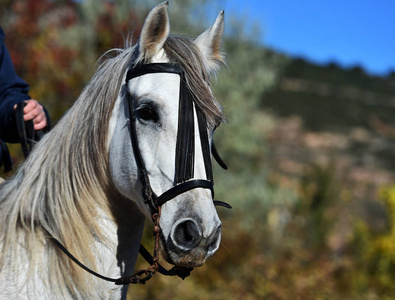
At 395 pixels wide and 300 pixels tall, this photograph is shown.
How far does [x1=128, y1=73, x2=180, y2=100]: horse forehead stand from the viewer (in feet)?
6.02

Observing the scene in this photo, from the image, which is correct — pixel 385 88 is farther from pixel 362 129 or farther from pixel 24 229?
pixel 24 229

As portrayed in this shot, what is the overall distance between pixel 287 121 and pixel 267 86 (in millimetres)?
34612

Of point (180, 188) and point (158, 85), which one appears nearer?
point (180, 188)

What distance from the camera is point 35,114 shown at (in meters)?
2.42

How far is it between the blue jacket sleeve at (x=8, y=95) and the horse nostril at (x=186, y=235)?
1314 millimetres

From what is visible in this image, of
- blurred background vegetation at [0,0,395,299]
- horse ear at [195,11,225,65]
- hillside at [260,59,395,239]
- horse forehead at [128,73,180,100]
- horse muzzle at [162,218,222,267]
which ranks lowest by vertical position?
hillside at [260,59,395,239]

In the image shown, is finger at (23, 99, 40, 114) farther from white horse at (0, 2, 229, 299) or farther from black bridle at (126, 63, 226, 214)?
black bridle at (126, 63, 226, 214)

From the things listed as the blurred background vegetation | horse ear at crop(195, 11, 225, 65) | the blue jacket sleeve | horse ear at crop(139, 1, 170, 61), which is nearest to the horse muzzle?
horse ear at crop(139, 1, 170, 61)

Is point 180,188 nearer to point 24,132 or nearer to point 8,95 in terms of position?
point 24,132

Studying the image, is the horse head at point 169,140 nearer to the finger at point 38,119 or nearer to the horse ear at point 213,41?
the horse ear at point 213,41

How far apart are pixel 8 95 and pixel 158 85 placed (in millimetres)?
1147

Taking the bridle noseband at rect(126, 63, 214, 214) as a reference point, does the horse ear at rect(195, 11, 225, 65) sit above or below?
above

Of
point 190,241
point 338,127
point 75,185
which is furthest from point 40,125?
point 338,127

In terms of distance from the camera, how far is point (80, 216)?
1944 mm
